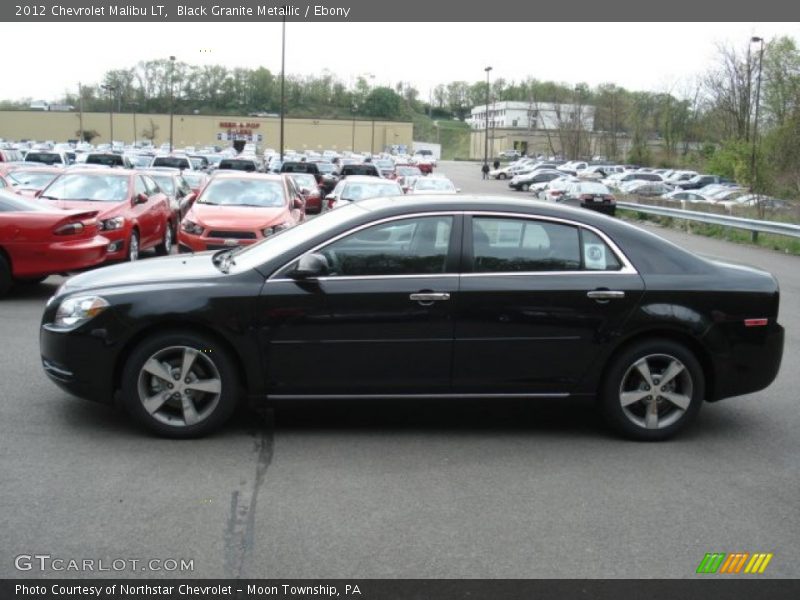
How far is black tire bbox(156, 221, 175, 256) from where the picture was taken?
55.3 ft

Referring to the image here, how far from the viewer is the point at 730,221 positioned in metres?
24.3

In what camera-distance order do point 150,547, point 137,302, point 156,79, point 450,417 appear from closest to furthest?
point 150,547
point 137,302
point 450,417
point 156,79

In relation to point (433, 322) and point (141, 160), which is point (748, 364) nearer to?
point (433, 322)

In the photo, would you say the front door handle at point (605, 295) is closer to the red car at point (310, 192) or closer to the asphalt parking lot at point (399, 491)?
the asphalt parking lot at point (399, 491)

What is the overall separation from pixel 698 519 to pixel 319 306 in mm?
2614

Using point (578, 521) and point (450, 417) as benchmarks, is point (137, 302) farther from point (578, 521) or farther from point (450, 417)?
point (578, 521)

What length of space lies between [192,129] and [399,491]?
11963 centimetres

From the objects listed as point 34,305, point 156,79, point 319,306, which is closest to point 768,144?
point 34,305

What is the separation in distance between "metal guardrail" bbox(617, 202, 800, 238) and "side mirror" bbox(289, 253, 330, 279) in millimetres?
17362

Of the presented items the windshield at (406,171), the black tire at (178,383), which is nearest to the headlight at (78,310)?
the black tire at (178,383)

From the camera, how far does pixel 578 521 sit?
15.5 ft

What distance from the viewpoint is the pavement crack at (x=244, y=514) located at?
4145 mm

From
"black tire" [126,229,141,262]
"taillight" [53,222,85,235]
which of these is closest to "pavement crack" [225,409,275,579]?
"taillight" [53,222,85,235]

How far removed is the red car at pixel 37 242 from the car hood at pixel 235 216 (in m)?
2.54
